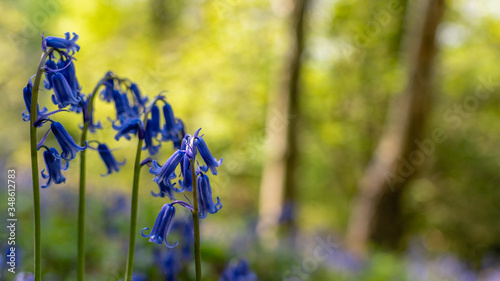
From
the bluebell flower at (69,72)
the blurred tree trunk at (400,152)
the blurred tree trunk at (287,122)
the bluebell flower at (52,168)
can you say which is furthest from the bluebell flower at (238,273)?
the blurred tree trunk at (400,152)

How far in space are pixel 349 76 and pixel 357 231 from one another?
5.06 m

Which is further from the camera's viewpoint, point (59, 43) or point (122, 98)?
point (122, 98)

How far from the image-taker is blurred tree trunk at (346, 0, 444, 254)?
6.14 m

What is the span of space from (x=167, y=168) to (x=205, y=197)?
131mm

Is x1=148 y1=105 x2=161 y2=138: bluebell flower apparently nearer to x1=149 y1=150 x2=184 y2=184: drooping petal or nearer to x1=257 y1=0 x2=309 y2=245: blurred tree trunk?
x1=149 y1=150 x2=184 y2=184: drooping petal

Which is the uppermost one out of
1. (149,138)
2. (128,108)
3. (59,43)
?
(59,43)

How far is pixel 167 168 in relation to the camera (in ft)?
4.17

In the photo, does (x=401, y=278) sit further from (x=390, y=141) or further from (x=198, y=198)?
(x=198, y=198)

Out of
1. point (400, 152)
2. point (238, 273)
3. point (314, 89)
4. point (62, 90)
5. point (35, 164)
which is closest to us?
point (35, 164)

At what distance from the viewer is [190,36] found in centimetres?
989

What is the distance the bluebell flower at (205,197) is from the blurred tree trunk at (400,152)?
545 cm

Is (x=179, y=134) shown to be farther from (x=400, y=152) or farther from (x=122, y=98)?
(x=400, y=152)

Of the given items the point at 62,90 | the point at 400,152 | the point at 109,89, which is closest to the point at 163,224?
the point at 62,90

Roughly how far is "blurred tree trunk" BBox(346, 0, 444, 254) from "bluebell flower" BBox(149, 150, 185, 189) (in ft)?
18.0
